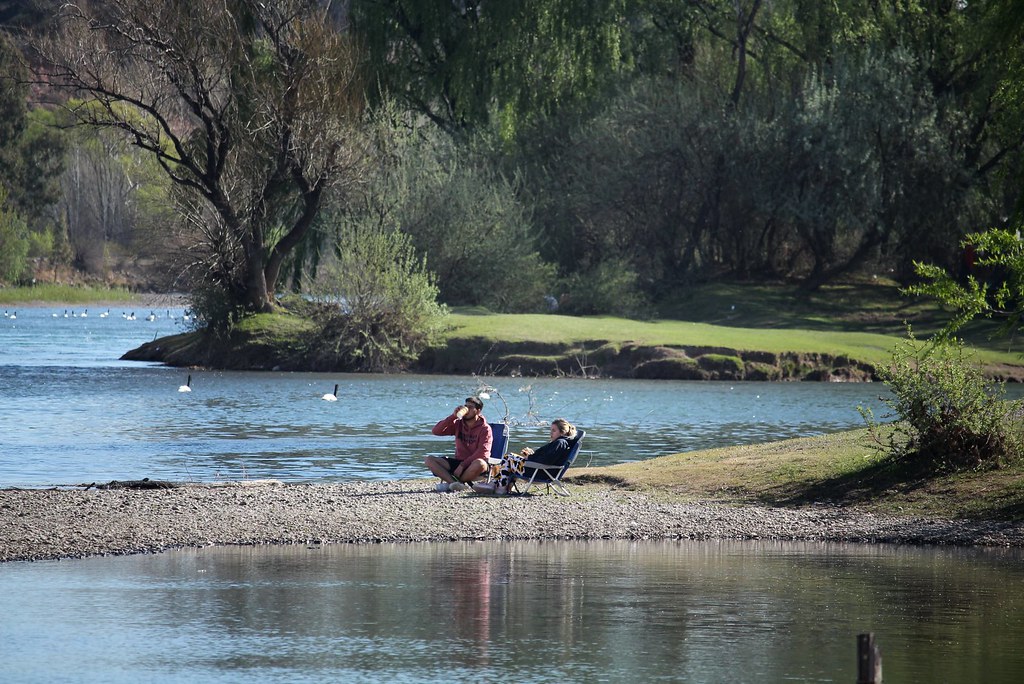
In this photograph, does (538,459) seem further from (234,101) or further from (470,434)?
(234,101)

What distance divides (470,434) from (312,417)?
53.6ft

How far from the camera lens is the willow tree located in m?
52.1

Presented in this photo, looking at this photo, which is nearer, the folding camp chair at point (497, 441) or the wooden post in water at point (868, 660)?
the wooden post in water at point (868, 660)

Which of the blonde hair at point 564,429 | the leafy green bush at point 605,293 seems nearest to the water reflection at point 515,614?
the blonde hair at point 564,429

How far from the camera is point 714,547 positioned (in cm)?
1889

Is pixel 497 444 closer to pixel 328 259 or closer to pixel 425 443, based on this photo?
pixel 425 443

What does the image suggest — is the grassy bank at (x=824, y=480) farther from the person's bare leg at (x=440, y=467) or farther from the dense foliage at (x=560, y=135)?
the dense foliage at (x=560, y=135)

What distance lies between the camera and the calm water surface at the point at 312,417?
2784 centimetres

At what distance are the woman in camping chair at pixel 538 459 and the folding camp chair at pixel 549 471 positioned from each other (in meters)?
0.04

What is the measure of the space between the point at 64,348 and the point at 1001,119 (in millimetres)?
50460

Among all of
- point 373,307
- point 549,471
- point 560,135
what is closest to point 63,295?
point 560,135

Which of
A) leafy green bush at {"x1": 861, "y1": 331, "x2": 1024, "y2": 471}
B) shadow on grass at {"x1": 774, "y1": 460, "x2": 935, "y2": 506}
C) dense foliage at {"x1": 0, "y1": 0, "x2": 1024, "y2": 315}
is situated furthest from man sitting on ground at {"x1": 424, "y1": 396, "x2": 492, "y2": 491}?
dense foliage at {"x1": 0, "y1": 0, "x2": 1024, "y2": 315}

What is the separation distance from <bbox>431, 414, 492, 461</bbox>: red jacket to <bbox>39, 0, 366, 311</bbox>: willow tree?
32841mm

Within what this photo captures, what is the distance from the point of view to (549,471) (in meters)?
22.4
